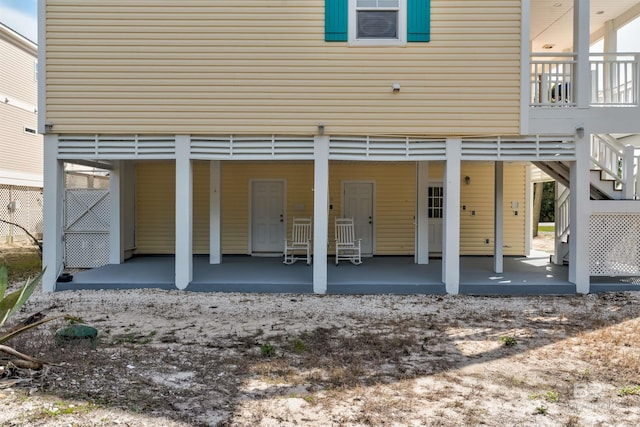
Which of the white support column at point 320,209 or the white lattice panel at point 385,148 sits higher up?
the white lattice panel at point 385,148

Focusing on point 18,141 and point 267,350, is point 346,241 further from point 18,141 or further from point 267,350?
point 18,141

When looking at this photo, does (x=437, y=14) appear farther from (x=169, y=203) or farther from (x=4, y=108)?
(x=4, y=108)

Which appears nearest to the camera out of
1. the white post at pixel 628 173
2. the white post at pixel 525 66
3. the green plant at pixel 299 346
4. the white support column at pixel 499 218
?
the green plant at pixel 299 346

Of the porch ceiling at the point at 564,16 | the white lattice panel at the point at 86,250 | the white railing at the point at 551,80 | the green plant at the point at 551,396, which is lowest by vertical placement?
the green plant at the point at 551,396

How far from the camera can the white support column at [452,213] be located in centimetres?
732

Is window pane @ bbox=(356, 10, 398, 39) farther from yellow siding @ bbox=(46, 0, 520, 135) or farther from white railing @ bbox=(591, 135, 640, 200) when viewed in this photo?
white railing @ bbox=(591, 135, 640, 200)

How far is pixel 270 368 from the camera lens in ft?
13.2

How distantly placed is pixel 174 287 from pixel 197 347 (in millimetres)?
3022

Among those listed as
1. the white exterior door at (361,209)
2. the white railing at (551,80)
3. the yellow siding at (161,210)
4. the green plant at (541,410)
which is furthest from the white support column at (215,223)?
the green plant at (541,410)

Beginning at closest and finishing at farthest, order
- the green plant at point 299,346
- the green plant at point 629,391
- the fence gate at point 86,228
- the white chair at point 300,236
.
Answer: the green plant at point 629,391, the green plant at point 299,346, the fence gate at point 86,228, the white chair at point 300,236

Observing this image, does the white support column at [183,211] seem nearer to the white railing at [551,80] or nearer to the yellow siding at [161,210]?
the yellow siding at [161,210]

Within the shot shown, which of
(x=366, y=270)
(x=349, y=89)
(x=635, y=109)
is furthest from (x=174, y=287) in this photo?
(x=635, y=109)

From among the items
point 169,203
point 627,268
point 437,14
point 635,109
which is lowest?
point 627,268

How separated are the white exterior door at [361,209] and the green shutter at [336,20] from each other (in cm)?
459
